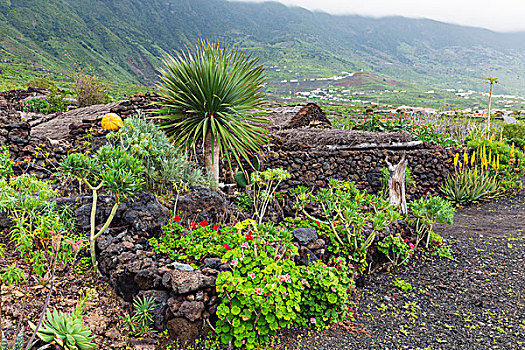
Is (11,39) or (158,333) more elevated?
(11,39)

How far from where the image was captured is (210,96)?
205 inches

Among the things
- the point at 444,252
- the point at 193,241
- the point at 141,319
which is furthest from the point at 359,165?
the point at 141,319

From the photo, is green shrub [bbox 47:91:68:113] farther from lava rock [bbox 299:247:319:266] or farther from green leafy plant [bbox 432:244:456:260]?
green leafy plant [bbox 432:244:456:260]

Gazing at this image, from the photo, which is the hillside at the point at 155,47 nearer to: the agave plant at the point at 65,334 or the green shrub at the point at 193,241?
the green shrub at the point at 193,241

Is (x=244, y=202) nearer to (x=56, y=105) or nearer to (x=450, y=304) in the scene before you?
(x=450, y=304)

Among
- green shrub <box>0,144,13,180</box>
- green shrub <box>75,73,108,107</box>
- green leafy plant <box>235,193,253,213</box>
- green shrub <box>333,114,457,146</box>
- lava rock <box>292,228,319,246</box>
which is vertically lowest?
green leafy plant <box>235,193,253,213</box>

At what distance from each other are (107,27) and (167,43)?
25313 mm

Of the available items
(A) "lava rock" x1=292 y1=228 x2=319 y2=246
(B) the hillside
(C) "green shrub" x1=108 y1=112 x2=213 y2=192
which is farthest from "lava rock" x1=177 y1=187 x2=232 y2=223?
(B) the hillside

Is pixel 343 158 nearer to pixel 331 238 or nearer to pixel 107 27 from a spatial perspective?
pixel 331 238

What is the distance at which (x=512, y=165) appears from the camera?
854cm

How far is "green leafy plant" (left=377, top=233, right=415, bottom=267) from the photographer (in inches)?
173

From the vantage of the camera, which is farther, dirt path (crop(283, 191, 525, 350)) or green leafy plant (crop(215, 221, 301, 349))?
dirt path (crop(283, 191, 525, 350))

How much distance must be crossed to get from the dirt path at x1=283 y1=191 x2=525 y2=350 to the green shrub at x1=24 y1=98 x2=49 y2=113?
14.0m

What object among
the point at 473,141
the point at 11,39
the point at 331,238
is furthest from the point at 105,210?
the point at 11,39
